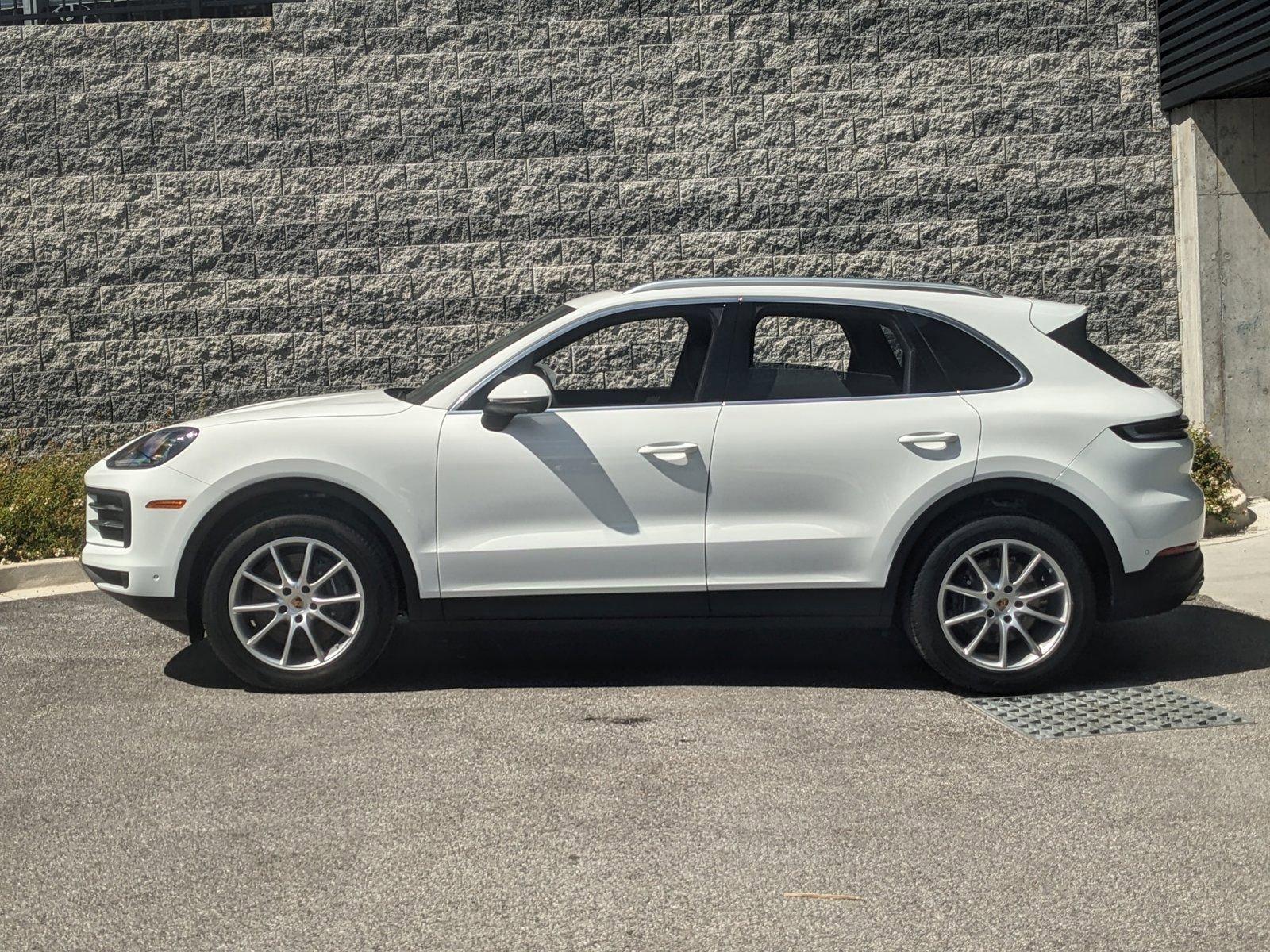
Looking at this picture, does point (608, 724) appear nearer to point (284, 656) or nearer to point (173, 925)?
point (284, 656)

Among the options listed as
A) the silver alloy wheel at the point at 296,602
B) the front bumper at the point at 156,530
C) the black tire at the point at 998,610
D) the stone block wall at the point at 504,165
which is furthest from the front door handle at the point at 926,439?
the stone block wall at the point at 504,165

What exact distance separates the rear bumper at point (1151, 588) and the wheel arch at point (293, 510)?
2.92m

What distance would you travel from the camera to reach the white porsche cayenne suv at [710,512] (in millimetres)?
6371

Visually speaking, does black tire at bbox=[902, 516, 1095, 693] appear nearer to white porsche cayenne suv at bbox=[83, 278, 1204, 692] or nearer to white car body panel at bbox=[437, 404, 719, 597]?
white porsche cayenne suv at bbox=[83, 278, 1204, 692]

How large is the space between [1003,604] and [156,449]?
12.1ft

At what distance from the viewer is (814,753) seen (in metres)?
5.48

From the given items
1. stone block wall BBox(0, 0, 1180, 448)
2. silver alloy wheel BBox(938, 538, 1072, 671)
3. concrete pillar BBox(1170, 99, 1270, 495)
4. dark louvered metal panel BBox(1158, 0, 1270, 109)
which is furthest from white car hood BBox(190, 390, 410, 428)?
concrete pillar BBox(1170, 99, 1270, 495)

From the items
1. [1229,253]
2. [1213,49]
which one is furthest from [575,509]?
[1229,253]

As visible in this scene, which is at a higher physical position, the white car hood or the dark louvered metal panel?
the dark louvered metal panel

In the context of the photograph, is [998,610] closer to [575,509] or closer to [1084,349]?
[1084,349]

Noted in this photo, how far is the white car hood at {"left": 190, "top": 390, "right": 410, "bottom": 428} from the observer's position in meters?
6.55

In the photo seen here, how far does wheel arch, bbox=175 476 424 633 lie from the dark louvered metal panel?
6958 millimetres

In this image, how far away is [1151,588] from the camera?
6.43 metres

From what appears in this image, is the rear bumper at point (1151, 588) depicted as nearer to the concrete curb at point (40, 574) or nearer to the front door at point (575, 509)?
the front door at point (575, 509)
